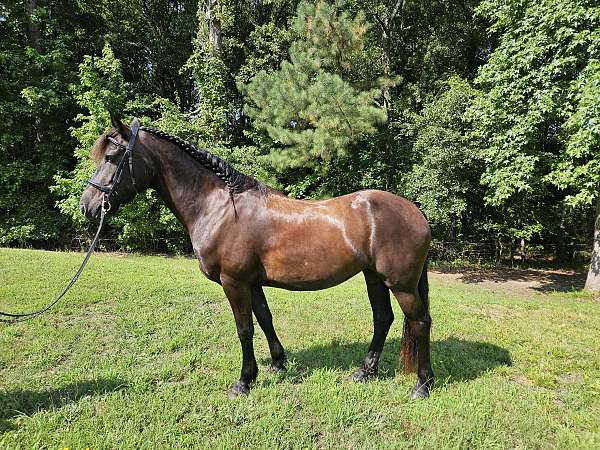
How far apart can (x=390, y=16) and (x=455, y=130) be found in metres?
6.64

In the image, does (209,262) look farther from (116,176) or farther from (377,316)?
(377,316)

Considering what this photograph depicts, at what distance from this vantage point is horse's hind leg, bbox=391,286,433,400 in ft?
10.5

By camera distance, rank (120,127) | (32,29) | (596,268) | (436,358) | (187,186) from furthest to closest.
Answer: (32,29)
(596,268)
(436,358)
(187,186)
(120,127)

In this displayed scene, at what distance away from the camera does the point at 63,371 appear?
3.65 m

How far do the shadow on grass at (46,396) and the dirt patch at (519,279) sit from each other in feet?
33.3

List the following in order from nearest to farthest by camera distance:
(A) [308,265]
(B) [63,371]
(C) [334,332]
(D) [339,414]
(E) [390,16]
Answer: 1. (D) [339,414]
2. (A) [308,265]
3. (B) [63,371]
4. (C) [334,332]
5. (E) [390,16]

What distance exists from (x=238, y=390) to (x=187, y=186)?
1.98 meters

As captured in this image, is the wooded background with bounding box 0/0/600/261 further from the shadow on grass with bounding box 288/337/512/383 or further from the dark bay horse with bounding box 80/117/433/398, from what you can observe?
the dark bay horse with bounding box 80/117/433/398

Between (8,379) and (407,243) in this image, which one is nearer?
(407,243)

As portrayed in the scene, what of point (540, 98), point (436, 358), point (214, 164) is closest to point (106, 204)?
point (214, 164)

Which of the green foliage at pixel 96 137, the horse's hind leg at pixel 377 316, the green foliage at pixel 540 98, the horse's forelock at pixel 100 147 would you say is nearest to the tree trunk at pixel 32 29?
the green foliage at pixel 96 137

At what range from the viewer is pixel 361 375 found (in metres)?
3.54

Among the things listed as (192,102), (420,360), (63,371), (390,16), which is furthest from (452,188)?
(192,102)

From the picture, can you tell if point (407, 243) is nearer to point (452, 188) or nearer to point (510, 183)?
point (510, 183)
